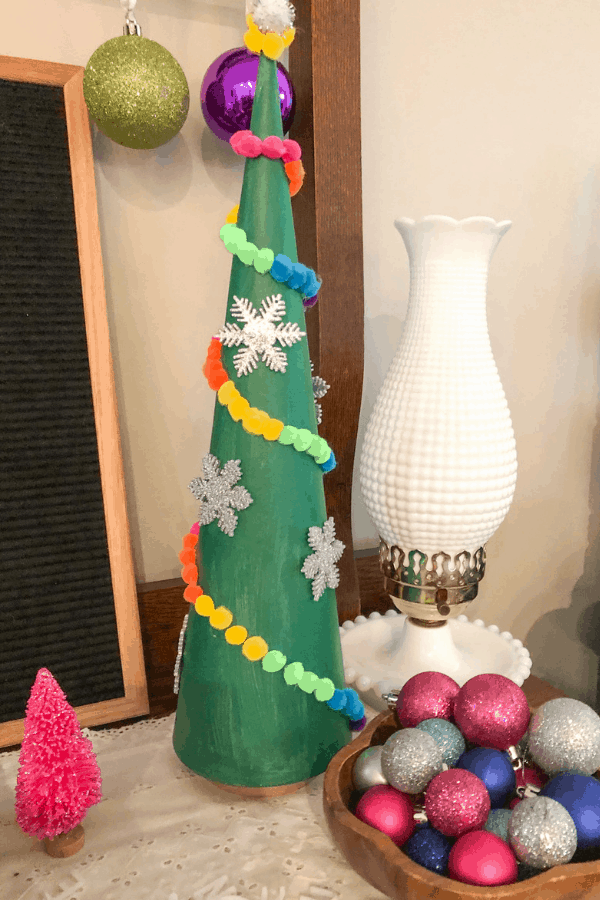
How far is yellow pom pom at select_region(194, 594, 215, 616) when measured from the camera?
0.54 metres

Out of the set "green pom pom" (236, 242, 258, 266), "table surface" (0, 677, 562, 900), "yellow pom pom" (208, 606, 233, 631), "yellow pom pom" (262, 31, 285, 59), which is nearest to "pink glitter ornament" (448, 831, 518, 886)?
"table surface" (0, 677, 562, 900)

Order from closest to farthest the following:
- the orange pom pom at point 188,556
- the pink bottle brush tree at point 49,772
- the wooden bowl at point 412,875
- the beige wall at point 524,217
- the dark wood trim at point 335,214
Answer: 1. the wooden bowl at point 412,875
2. the pink bottle brush tree at point 49,772
3. the orange pom pom at point 188,556
4. the dark wood trim at point 335,214
5. the beige wall at point 524,217

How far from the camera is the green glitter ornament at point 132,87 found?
604 millimetres

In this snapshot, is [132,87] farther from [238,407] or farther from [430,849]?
[430,849]

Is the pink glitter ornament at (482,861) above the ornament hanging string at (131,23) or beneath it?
beneath

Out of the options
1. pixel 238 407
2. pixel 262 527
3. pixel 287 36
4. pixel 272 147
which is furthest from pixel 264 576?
pixel 287 36

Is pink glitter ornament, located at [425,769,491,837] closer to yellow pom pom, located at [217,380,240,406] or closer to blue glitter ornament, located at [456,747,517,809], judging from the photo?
blue glitter ornament, located at [456,747,517,809]

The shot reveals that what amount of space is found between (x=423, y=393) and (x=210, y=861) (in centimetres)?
44

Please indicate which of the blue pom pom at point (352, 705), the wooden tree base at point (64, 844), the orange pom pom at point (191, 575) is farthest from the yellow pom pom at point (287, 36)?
the wooden tree base at point (64, 844)

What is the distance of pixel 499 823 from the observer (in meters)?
0.41

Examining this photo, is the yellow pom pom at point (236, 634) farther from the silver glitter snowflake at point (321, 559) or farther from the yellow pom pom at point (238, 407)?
the yellow pom pom at point (238, 407)

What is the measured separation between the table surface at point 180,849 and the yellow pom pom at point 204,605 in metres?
0.17

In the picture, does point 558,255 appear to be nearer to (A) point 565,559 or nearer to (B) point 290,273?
(A) point 565,559

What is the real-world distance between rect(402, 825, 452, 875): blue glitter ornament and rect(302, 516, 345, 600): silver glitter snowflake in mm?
196
